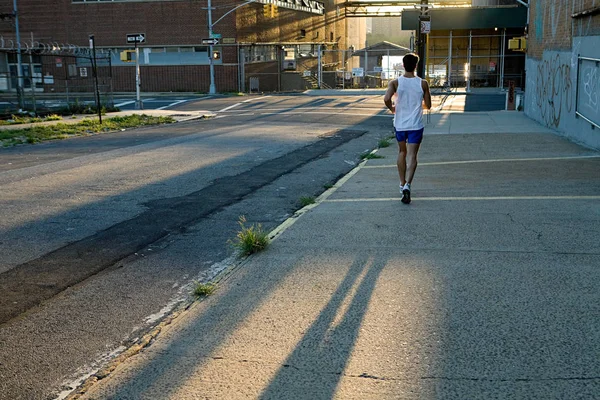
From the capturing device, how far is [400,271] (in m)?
5.82

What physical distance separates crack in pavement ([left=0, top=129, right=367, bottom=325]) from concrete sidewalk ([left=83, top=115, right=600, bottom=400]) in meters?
1.48

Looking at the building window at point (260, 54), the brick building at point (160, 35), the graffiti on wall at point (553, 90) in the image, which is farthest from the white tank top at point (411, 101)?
the building window at point (260, 54)

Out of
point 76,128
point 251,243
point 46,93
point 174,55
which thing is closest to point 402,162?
point 251,243

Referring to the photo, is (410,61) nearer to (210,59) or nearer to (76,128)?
(76,128)

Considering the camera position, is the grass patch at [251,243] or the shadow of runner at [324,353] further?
the grass patch at [251,243]

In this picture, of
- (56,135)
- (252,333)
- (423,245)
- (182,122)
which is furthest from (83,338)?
(182,122)

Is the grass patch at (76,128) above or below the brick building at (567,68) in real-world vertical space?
below

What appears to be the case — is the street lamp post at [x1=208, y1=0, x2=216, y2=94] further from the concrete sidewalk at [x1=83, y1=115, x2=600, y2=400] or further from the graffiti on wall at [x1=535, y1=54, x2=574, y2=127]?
the concrete sidewalk at [x1=83, y1=115, x2=600, y2=400]

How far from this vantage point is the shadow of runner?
3754mm

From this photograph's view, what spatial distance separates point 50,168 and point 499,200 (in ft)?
29.3

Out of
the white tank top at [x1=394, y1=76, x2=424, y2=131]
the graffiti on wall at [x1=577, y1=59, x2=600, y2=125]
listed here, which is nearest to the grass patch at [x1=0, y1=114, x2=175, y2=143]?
the white tank top at [x1=394, y1=76, x2=424, y2=131]

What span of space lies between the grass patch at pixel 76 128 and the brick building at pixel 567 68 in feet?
45.1

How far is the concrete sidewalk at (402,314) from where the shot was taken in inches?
150

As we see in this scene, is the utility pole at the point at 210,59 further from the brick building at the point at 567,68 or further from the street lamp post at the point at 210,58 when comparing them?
the brick building at the point at 567,68
